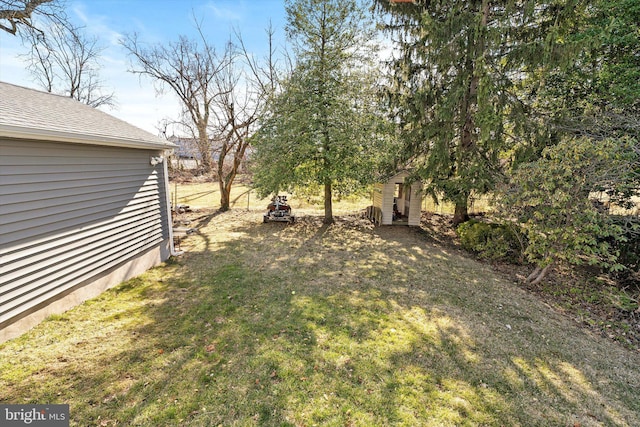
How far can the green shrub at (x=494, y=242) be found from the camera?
8220 mm

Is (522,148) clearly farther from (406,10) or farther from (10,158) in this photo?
(10,158)

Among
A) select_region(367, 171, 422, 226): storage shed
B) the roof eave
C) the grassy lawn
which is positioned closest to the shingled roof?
the roof eave

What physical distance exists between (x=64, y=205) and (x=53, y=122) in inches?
52.5

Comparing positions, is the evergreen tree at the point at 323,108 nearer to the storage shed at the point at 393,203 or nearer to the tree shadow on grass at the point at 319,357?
the storage shed at the point at 393,203

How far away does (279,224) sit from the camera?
1172 centimetres

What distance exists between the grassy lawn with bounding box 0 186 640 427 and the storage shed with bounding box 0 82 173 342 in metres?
0.48

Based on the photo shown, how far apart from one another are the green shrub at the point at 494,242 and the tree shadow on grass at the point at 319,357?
216 cm

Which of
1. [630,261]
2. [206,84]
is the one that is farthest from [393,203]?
[206,84]

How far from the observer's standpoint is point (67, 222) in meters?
4.58

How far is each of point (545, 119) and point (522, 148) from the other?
42.3 inches

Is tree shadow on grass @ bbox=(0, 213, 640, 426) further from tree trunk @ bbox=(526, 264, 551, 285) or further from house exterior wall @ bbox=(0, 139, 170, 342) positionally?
tree trunk @ bbox=(526, 264, 551, 285)

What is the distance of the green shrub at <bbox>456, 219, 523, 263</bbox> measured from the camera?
8.22 metres

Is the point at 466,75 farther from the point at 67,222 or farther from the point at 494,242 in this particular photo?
the point at 67,222

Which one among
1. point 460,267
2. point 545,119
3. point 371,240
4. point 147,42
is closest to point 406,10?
point 545,119
